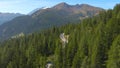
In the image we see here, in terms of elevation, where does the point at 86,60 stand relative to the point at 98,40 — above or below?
below

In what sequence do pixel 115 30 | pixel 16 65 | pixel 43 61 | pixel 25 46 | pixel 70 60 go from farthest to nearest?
pixel 25 46, pixel 16 65, pixel 43 61, pixel 70 60, pixel 115 30

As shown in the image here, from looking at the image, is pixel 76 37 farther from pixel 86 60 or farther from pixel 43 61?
pixel 86 60

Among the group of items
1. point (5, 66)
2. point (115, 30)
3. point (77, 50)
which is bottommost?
point (5, 66)

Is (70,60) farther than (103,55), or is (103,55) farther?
(70,60)

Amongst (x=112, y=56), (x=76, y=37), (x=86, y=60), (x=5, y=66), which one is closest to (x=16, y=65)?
(x=5, y=66)

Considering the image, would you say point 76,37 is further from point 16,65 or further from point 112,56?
point 112,56

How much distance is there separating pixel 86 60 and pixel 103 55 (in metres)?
6.84

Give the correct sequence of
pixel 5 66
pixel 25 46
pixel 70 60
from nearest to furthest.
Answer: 1. pixel 70 60
2. pixel 5 66
3. pixel 25 46

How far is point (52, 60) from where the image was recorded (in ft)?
488

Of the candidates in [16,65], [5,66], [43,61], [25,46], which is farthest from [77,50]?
[25,46]

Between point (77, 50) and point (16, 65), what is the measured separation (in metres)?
36.5

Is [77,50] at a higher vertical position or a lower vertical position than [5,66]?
higher

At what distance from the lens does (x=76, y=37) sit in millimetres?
158750

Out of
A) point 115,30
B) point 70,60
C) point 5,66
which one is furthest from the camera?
point 5,66
